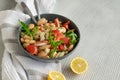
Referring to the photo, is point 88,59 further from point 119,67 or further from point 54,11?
point 54,11

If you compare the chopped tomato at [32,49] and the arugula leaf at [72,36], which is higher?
the arugula leaf at [72,36]

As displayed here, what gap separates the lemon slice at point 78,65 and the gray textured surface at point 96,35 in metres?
0.02

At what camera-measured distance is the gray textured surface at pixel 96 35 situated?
2.63 feet

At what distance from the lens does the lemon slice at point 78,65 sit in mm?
777

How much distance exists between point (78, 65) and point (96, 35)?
6.7 inches

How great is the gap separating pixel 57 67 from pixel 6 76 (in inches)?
5.9

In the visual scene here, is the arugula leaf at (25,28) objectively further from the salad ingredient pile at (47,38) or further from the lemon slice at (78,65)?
the lemon slice at (78,65)

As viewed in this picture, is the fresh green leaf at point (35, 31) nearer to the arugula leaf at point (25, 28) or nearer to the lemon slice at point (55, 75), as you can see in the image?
the arugula leaf at point (25, 28)

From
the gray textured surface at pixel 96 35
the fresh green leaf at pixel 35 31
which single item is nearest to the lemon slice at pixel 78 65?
the gray textured surface at pixel 96 35

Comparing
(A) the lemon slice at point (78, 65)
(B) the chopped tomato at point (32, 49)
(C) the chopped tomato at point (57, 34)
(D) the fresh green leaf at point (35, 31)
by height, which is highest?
(D) the fresh green leaf at point (35, 31)

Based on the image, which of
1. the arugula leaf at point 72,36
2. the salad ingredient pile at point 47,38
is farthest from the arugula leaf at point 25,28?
the arugula leaf at point 72,36

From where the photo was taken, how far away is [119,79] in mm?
788

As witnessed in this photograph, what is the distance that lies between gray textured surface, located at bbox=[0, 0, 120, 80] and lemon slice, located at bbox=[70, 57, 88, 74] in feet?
0.06

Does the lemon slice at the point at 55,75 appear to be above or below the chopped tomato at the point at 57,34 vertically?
→ below
